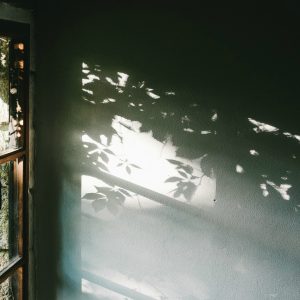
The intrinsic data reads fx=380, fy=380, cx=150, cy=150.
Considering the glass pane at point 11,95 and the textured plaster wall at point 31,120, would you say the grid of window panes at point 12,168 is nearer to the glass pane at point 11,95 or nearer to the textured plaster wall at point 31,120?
the glass pane at point 11,95

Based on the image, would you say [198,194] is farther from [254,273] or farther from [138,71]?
[138,71]

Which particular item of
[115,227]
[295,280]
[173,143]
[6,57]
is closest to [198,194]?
[173,143]

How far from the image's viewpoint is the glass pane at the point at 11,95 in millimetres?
2486

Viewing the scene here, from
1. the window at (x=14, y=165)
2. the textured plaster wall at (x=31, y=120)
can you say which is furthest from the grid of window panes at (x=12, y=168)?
the textured plaster wall at (x=31, y=120)

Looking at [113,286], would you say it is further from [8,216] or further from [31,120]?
[31,120]

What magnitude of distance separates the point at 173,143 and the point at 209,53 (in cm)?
70

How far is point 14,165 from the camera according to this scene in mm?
2625

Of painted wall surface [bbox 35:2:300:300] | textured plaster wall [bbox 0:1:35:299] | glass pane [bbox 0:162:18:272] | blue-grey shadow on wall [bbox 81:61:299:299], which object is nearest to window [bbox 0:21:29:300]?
glass pane [bbox 0:162:18:272]

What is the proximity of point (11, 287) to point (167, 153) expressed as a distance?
1.46 metres

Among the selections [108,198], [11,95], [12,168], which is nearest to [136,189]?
[108,198]

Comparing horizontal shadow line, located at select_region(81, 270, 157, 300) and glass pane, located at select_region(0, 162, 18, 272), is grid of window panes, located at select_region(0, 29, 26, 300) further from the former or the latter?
horizontal shadow line, located at select_region(81, 270, 157, 300)

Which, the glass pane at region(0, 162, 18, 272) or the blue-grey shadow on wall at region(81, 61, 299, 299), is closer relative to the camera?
the glass pane at region(0, 162, 18, 272)

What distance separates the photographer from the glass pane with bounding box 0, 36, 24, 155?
8.16ft

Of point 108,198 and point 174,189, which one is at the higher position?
point 174,189
